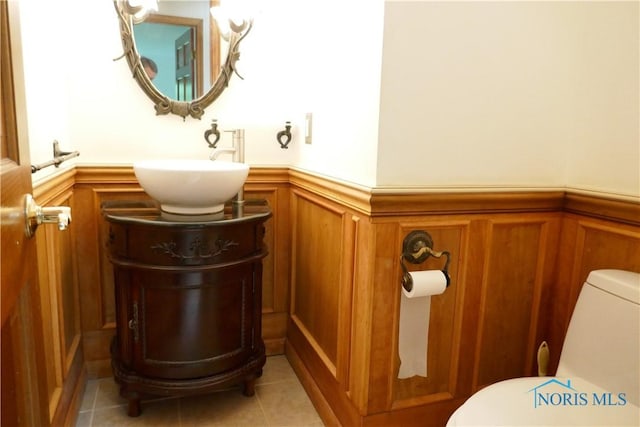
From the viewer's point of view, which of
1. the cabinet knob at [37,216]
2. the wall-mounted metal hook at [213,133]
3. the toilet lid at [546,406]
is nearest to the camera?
the cabinet knob at [37,216]

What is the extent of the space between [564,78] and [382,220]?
782 millimetres

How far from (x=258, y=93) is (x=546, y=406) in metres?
1.59

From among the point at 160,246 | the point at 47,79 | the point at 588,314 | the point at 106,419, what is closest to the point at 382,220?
the point at 588,314

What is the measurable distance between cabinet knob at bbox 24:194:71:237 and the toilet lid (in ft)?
3.13

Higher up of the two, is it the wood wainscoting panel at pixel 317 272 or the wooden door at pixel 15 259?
the wooden door at pixel 15 259

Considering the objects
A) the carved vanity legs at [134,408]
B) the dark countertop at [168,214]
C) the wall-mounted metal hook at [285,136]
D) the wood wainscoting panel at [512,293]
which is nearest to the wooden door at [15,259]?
the dark countertop at [168,214]

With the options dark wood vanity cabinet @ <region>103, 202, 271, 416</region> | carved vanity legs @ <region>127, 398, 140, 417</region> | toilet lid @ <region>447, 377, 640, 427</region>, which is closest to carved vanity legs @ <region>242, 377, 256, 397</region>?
dark wood vanity cabinet @ <region>103, 202, 271, 416</region>

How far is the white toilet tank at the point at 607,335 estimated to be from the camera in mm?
1214

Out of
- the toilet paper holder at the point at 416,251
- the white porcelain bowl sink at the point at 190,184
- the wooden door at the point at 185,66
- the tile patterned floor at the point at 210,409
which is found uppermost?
the wooden door at the point at 185,66

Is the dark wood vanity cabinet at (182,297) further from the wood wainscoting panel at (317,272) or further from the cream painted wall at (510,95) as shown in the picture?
the cream painted wall at (510,95)

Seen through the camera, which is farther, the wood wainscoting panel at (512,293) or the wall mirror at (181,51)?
the wall mirror at (181,51)

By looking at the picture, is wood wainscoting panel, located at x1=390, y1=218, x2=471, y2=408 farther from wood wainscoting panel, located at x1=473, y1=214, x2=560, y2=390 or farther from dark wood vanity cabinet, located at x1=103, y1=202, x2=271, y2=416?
dark wood vanity cabinet, located at x1=103, y1=202, x2=271, y2=416

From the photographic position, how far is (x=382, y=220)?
140 centimetres

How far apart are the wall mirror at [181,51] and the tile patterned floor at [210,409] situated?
1162mm
